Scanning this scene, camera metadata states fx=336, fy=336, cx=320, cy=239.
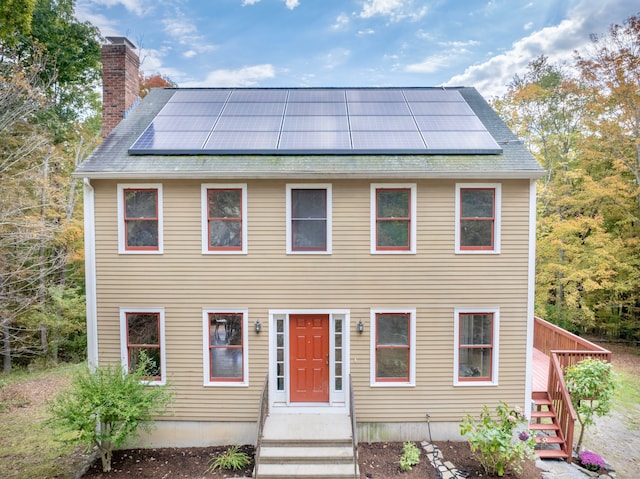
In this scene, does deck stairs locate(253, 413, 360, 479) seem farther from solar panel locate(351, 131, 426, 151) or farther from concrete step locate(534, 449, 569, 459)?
solar panel locate(351, 131, 426, 151)

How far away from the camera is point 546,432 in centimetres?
757

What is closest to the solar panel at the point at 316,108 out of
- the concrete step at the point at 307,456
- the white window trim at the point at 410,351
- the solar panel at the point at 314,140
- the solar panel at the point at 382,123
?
the solar panel at the point at 382,123

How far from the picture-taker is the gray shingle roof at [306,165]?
23.0ft

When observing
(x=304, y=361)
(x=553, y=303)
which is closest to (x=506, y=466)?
(x=304, y=361)

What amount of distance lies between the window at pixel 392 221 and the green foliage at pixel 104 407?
5.46 m

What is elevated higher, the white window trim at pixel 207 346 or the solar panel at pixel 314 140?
the solar panel at pixel 314 140

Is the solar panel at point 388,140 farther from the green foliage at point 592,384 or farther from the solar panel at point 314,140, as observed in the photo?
the green foliage at point 592,384

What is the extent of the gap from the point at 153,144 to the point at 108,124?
1.99 meters

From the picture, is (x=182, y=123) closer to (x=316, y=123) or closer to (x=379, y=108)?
(x=316, y=123)

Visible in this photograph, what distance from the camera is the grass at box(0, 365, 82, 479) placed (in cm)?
688

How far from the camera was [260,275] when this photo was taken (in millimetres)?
7391

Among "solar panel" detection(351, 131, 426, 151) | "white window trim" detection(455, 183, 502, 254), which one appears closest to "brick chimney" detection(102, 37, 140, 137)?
"solar panel" detection(351, 131, 426, 151)

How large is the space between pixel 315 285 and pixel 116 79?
288 inches

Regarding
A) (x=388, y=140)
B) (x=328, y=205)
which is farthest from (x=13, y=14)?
(x=388, y=140)
